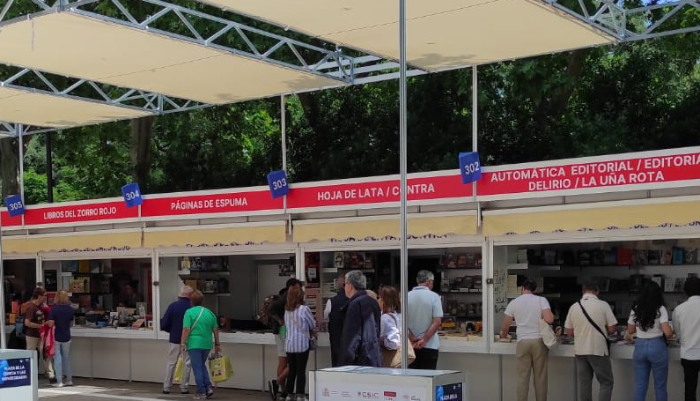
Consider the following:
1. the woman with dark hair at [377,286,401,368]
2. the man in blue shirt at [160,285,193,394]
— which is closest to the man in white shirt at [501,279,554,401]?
the woman with dark hair at [377,286,401,368]

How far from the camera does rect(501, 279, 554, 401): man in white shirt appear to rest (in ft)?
32.2

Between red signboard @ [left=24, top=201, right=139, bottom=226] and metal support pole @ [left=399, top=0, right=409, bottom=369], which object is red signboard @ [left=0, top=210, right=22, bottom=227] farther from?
metal support pole @ [left=399, top=0, right=409, bottom=369]

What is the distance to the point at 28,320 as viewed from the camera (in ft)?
44.9

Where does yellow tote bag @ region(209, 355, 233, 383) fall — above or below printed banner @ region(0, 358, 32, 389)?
below

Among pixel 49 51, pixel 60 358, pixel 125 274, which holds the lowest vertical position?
pixel 60 358

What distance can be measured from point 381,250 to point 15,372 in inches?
222

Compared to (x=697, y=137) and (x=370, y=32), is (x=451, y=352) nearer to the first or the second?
(x=370, y=32)

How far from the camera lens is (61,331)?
13.5 meters

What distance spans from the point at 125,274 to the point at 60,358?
2.29m

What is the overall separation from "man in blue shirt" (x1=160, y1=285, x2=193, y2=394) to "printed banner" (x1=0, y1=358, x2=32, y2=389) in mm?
4552

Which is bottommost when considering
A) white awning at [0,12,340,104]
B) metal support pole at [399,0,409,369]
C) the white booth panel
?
the white booth panel

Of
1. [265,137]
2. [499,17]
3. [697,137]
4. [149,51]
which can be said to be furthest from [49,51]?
[265,137]

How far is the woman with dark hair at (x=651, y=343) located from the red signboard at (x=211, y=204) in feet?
15.4

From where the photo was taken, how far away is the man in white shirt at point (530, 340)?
982 cm
